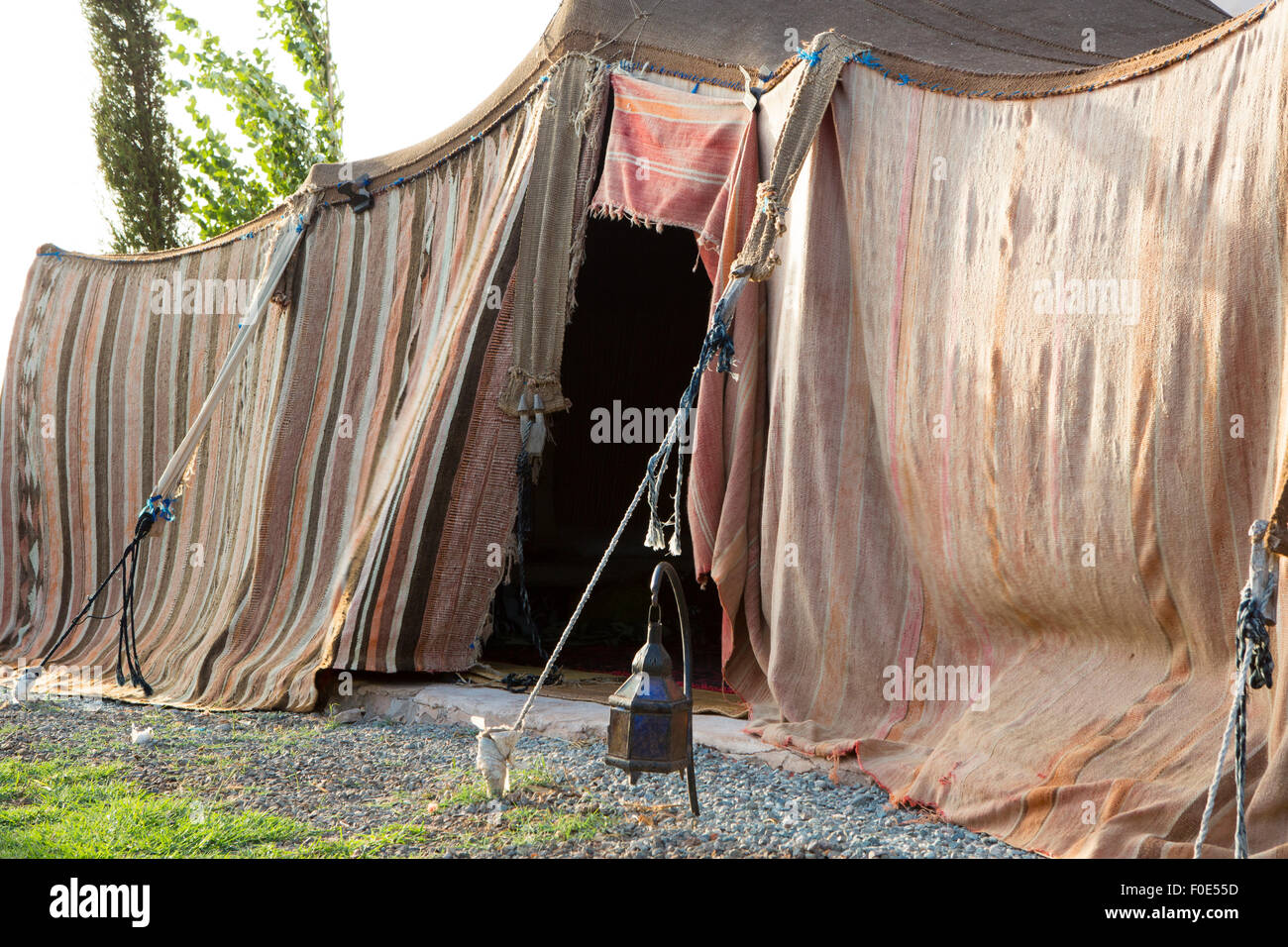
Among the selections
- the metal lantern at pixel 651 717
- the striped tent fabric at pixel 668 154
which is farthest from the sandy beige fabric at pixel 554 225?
the metal lantern at pixel 651 717

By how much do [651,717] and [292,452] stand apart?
3.31 m

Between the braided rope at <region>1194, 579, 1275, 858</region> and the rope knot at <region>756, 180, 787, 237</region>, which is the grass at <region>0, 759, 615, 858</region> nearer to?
the braided rope at <region>1194, 579, 1275, 858</region>

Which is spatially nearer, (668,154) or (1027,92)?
(1027,92)

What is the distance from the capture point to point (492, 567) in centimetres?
466

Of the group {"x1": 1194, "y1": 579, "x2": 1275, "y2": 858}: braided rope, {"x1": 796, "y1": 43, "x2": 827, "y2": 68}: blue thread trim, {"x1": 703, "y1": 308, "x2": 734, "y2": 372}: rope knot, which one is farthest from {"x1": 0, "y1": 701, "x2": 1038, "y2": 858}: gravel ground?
{"x1": 796, "y1": 43, "x2": 827, "y2": 68}: blue thread trim

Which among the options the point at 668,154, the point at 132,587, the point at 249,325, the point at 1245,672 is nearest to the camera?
the point at 1245,672

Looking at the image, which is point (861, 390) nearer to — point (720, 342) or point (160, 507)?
point (720, 342)

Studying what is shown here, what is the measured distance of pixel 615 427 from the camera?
309 inches

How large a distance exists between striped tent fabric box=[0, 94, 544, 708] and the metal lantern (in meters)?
2.10

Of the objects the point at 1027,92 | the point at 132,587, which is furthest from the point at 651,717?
the point at 132,587

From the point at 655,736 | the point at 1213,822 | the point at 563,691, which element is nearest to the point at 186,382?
the point at 563,691

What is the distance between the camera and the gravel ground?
8.86ft

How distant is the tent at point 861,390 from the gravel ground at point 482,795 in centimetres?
23
